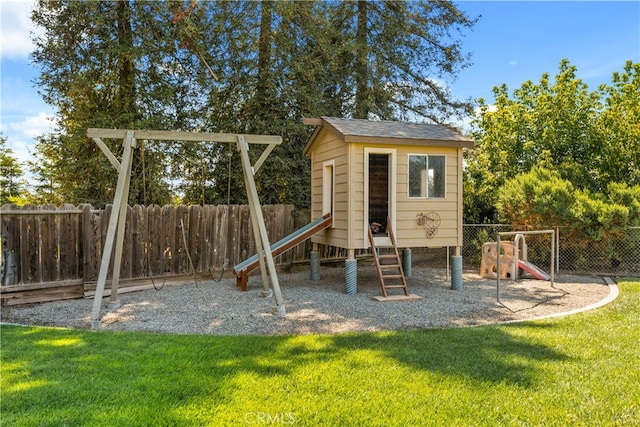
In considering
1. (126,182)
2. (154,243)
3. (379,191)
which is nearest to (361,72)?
(379,191)

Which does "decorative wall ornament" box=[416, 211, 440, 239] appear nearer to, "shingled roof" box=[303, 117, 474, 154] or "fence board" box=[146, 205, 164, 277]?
"shingled roof" box=[303, 117, 474, 154]

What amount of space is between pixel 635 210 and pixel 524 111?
16.2ft

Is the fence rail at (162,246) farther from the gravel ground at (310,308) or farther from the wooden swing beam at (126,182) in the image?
the wooden swing beam at (126,182)

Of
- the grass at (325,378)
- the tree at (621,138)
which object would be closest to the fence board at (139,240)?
the grass at (325,378)

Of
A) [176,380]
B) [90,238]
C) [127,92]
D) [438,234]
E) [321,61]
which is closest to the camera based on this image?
[176,380]

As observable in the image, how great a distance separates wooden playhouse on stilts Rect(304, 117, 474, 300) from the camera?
7965 millimetres

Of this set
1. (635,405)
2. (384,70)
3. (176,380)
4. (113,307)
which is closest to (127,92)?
(113,307)

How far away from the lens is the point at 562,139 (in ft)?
40.7

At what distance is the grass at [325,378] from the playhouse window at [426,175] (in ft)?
12.4

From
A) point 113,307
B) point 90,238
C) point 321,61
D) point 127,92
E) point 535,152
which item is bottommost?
point 113,307

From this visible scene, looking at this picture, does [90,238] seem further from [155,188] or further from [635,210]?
[635,210]

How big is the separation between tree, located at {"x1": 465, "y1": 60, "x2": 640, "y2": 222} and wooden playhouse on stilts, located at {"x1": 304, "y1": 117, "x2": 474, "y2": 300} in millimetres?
4243

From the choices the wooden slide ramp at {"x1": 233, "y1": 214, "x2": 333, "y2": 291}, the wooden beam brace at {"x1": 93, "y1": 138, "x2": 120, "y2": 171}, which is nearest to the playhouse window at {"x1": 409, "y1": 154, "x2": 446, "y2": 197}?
the wooden slide ramp at {"x1": 233, "y1": 214, "x2": 333, "y2": 291}

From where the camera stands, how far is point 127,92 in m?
10.7
